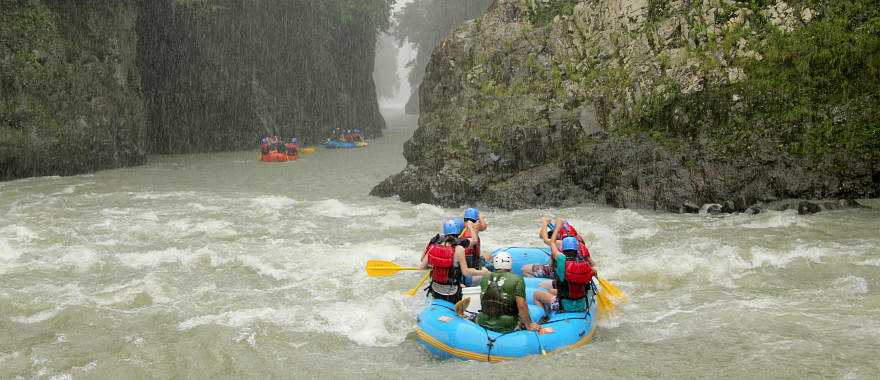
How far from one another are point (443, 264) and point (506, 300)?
4.07 feet

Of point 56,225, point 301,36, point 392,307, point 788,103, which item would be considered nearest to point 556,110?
point 788,103

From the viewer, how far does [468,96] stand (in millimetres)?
16844

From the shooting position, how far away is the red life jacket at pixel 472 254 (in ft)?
30.5

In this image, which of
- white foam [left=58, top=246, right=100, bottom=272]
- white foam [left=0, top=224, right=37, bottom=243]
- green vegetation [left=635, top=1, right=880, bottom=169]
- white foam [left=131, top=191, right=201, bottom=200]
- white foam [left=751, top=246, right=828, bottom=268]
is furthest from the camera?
white foam [left=131, top=191, right=201, bottom=200]

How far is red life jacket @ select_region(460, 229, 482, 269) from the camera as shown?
30.5ft

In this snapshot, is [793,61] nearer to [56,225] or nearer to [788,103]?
[788,103]

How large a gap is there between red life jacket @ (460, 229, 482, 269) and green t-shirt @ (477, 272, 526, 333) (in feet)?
5.74

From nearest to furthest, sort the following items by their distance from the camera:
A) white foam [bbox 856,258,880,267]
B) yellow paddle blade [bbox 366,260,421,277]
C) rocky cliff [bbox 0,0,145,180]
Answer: white foam [bbox 856,258,880,267] → yellow paddle blade [bbox 366,260,421,277] → rocky cliff [bbox 0,0,145,180]

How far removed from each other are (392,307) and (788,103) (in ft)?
28.3

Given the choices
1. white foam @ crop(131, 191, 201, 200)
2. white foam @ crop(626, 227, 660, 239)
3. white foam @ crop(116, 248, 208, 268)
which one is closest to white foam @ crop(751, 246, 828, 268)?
white foam @ crop(626, 227, 660, 239)

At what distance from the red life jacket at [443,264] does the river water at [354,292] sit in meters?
0.76

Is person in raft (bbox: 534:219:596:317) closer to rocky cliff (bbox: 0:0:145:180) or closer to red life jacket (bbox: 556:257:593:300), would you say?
red life jacket (bbox: 556:257:593:300)

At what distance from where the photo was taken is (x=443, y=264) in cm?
838

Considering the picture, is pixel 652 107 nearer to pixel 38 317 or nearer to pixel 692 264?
pixel 692 264
